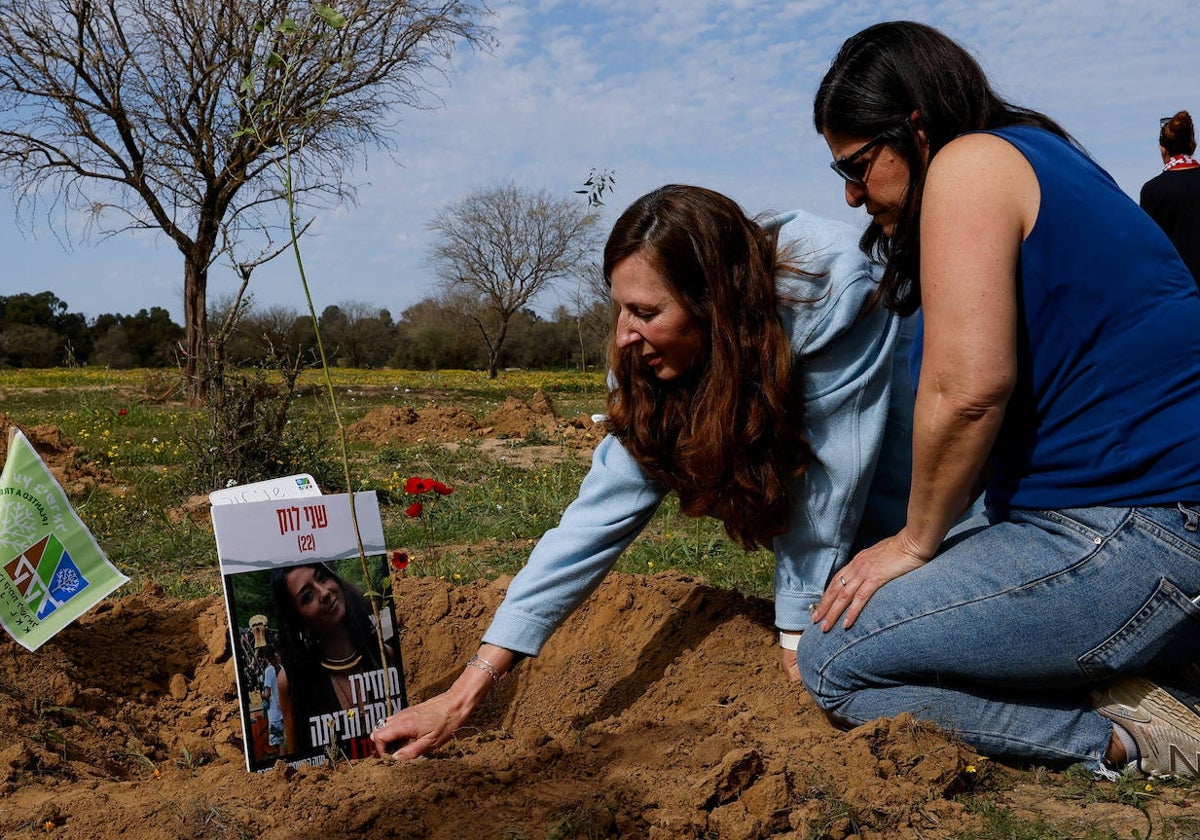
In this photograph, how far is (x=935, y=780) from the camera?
2006mm

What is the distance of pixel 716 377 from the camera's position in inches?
88.8

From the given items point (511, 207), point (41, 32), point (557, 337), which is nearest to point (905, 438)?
point (41, 32)

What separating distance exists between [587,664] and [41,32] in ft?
48.5

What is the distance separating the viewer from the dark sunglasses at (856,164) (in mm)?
2096

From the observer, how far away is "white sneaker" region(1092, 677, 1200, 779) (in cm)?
207

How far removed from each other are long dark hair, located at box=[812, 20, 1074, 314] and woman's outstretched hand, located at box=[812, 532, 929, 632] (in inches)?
25.4

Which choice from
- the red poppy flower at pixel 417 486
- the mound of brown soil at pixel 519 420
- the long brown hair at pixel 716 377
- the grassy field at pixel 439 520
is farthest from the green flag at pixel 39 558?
the mound of brown soil at pixel 519 420

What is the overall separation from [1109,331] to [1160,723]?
0.82m

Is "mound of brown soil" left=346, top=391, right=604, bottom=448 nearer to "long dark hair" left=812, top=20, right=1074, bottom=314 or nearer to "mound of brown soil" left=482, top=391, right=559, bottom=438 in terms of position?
"mound of brown soil" left=482, top=391, right=559, bottom=438

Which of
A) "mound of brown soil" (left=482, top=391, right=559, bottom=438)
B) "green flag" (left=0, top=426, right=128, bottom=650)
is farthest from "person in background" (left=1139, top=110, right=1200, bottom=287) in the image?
"mound of brown soil" (left=482, top=391, right=559, bottom=438)

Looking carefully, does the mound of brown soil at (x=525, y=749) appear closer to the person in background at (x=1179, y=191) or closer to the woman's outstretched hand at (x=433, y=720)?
the woman's outstretched hand at (x=433, y=720)

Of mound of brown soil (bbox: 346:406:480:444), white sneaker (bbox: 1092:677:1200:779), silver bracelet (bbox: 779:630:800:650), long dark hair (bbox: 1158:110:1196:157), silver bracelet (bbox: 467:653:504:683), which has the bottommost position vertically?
white sneaker (bbox: 1092:677:1200:779)

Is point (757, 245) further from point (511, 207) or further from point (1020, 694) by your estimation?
point (511, 207)

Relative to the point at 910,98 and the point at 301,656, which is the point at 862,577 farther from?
the point at 301,656
